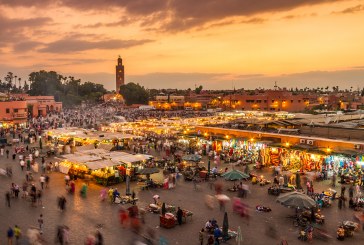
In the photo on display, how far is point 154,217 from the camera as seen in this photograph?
48.0ft

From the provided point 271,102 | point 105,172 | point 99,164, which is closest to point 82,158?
point 99,164

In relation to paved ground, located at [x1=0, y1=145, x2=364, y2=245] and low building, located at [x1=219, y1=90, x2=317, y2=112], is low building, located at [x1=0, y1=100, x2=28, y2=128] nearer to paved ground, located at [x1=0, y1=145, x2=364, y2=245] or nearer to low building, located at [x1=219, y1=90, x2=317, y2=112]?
paved ground, located at [x1=0, y1=145, x2=364, y2=245]

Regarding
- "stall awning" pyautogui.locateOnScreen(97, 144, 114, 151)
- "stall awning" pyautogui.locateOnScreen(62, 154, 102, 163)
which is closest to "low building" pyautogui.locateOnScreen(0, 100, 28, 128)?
"stall awning" pyautogui.locateOnScreen(97, 144, 114, 151)

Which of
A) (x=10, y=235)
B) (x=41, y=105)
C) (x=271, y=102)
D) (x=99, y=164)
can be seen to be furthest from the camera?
(x=271, y=102)

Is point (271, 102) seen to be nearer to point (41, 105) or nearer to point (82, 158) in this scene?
point (41, 105)

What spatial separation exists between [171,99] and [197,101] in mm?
8585

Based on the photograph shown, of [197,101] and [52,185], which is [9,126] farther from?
[197,101]

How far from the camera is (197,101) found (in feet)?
383

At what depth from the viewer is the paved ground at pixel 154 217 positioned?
12562 mm

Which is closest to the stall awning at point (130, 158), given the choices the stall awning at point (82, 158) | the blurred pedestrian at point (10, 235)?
the stall awning at point (82, 158)

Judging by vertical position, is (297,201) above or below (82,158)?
below

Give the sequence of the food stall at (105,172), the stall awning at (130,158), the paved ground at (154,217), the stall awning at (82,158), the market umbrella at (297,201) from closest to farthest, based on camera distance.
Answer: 1. the paved ground at (154,217)
2. the market umbrella at (297,201)
3. the food stall at (105,172)
4. the stall awning at (82,158)
5. the stall awning at (130,158)

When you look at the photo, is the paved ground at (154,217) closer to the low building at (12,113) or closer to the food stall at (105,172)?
the food stall at (105,172)

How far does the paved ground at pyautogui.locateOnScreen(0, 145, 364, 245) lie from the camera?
12562mm
